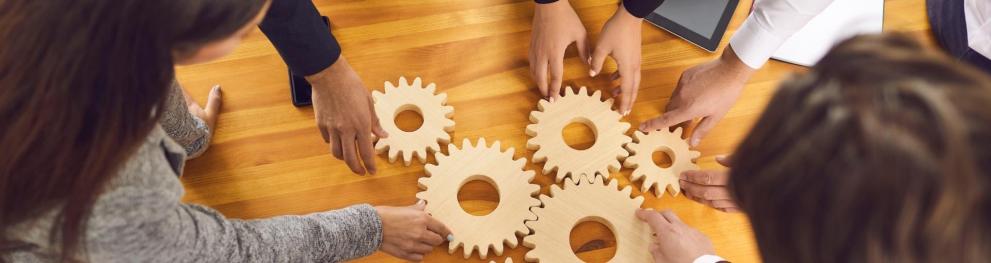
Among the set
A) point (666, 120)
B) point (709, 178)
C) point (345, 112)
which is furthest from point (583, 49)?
point (345, 112)

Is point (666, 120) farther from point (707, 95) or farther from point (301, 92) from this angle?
point (301, 92)

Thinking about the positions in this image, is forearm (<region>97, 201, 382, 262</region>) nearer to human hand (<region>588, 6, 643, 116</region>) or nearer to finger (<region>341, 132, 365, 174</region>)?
finger (<region>341, 132, 365, 174</region>)

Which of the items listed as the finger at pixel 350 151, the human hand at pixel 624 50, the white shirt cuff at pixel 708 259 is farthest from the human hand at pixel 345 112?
the white shirt cuff at pixel 708 259

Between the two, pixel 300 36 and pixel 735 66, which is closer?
pixel 300 36

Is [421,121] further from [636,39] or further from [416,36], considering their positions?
[636,39]

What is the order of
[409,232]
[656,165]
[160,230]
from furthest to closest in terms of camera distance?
1. [656,165]
2. [409,232]
3. [160,230]

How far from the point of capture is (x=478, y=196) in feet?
2.85

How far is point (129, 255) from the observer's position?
0.56 m

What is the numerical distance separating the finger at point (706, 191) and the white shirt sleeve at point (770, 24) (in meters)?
0.18

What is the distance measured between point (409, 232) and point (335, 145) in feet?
0.56

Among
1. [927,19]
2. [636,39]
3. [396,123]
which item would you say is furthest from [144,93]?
[927,19]

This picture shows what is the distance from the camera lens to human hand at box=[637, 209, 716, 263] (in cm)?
79

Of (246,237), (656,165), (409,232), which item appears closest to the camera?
(246,237)

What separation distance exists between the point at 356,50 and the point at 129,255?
478 millimetres
